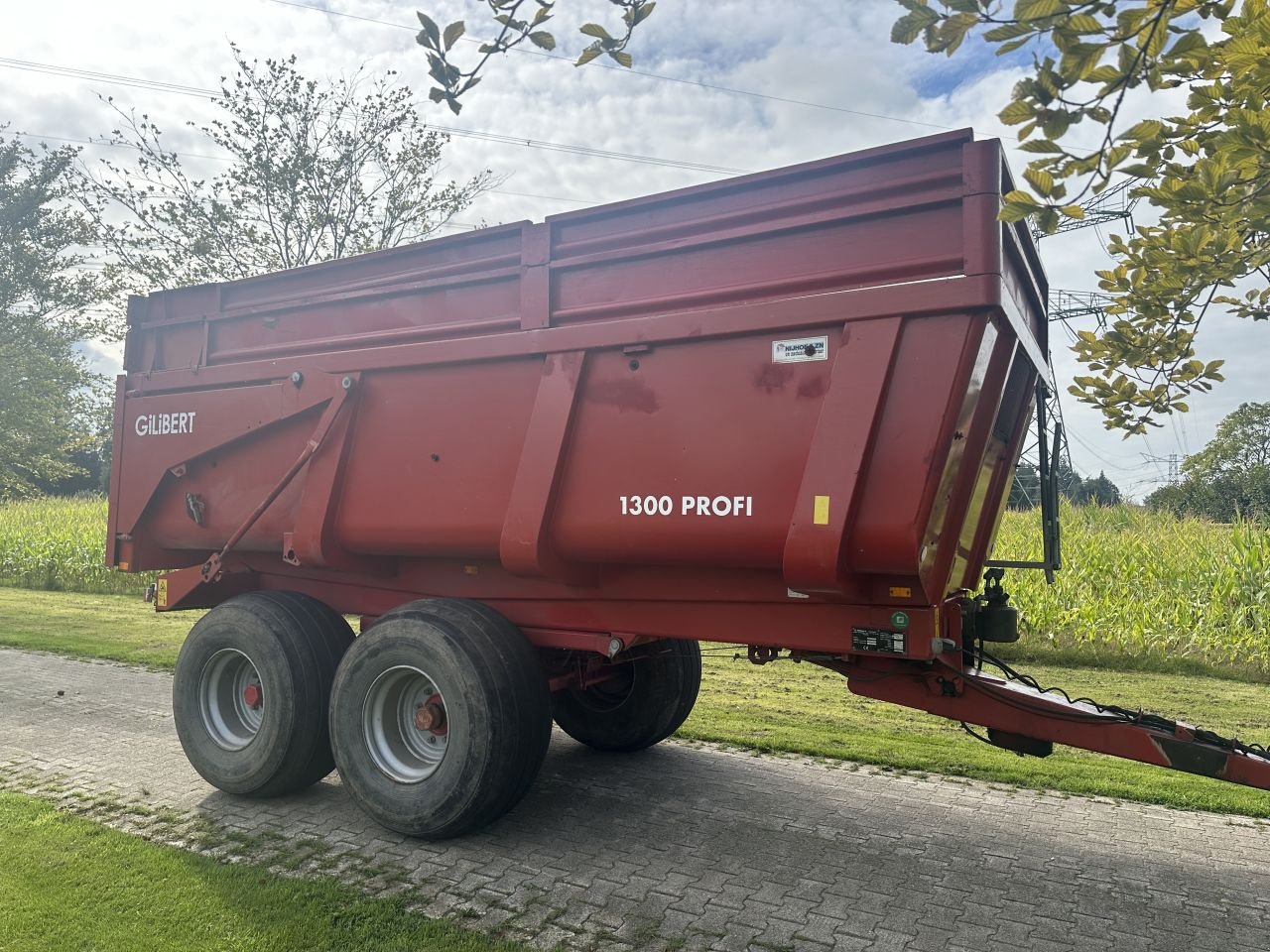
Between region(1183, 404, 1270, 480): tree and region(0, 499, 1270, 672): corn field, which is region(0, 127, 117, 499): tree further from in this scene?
region(1183, 404, 1270, 480): tree

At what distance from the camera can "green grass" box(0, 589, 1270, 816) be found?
5555mm

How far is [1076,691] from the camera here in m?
8.16

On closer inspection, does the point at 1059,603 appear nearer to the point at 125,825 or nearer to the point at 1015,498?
the point at 1015,498

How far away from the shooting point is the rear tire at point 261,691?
5.05 metres

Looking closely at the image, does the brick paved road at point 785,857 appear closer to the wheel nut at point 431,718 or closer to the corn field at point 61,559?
the wheel nut at point 431,718

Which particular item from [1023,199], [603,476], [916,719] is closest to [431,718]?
[603,476]

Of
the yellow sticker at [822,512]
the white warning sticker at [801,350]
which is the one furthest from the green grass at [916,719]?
the white warning sticker at [801,350]

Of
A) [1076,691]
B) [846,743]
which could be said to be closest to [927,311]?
[846,743]

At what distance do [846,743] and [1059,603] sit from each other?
17.3 feet

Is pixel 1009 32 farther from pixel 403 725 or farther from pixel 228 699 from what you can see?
pixel 228 699

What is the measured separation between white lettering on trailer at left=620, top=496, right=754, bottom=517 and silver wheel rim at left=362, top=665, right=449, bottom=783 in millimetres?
1419

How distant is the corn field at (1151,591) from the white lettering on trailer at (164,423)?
694 centimetres

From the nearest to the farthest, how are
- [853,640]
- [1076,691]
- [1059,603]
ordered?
1. [853,640]
2. [1076,691]
3. [1059,603]

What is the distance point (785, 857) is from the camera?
4.34m
